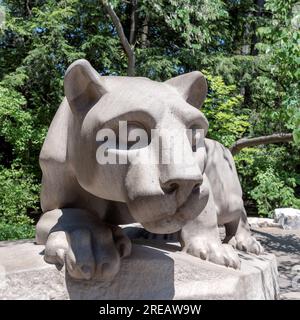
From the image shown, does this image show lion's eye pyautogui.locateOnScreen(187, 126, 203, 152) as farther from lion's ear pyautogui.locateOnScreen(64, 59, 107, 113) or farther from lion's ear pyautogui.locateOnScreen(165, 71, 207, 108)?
lion's ear pyautogui.locateOnScreen(64, 59, 107, 113)

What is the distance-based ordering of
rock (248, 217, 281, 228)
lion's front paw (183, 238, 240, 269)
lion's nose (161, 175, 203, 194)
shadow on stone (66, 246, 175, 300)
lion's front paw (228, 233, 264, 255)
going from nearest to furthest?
lion's nose (161, 175, 203, 194)
shadow on stone (66, 246, 175, 300)
lion's front paw (183, 238, 240, 269)
lion's front paw (228, 233, 264, 255)
rock (248, 217, 281, 228)

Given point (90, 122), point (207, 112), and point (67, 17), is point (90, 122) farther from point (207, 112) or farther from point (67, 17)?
point (67, 17)

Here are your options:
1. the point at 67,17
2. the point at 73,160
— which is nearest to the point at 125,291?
the point at 73,160

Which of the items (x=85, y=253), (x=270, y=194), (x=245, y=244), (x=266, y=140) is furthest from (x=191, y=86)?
(x=270, y=194)

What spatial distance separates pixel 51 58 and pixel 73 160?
27.3 ft

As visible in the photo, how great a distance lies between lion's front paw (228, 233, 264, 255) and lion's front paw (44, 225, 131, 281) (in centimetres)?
124

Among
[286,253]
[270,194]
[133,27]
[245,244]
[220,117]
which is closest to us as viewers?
[245,244]

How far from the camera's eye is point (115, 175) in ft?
5.38

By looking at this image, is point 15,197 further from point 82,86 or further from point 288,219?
point 82,86

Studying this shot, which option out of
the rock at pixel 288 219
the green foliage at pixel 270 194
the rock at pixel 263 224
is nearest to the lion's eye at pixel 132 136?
the rock at pixel 263 224

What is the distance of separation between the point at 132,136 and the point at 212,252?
38.4 inches

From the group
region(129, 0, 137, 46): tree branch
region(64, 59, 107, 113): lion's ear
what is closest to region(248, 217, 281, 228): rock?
region(129, 0, 137, 46): tree branch

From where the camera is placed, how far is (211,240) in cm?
235

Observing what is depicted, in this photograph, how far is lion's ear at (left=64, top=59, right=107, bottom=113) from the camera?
176 cm
